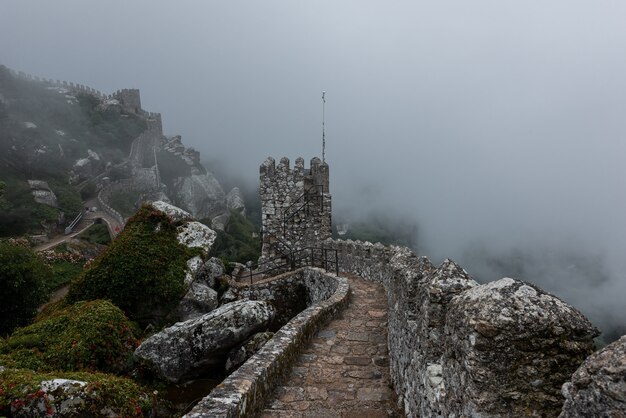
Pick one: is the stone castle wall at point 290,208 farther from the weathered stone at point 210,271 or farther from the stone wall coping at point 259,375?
the stone wall coping at point 259,375

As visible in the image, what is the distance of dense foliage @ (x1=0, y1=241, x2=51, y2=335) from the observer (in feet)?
57.0

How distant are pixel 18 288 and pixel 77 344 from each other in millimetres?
10405

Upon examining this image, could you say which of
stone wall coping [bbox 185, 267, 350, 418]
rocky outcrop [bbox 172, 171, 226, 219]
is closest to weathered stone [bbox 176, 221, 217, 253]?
stone wall coping [bbox 185, 267, 350, 418]

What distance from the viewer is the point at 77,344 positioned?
9375 mm

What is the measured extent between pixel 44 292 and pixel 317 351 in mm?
15856

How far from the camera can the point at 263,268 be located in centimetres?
1828

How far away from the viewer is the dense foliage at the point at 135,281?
13367mm

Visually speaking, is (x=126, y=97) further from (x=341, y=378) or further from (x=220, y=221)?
(x=341, y=378)

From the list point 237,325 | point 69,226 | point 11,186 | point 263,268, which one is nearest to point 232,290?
point 263,268

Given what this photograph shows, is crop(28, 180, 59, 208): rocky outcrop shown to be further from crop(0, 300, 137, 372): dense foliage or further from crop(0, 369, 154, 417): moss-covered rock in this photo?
crop(0, 369, 154, 417): moss-covered rock

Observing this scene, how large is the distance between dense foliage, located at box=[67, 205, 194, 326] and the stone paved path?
664cm

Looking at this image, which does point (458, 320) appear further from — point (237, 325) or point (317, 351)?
point (237, 325)

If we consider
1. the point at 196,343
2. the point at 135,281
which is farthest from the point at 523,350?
the point at 135,281

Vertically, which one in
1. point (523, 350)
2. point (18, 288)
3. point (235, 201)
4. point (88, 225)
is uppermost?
point (235, 201)
